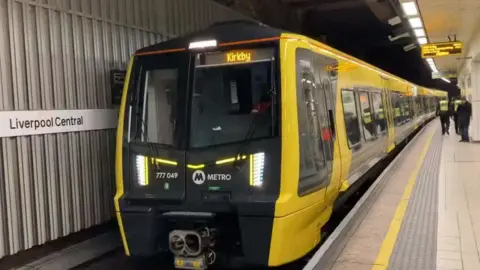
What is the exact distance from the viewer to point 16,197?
5.00 m

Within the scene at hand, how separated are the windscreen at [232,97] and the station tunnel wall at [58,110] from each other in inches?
69.1

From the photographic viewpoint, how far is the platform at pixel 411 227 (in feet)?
14.6

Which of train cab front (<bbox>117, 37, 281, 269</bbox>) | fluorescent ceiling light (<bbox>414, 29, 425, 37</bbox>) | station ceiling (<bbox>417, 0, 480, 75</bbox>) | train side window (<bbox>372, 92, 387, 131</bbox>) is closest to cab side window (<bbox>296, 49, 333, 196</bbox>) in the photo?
train cab front (<bbox>117, 37, 281, 269</bbox>)

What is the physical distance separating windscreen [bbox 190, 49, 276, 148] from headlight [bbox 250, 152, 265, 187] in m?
0.20

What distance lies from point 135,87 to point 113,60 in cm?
157

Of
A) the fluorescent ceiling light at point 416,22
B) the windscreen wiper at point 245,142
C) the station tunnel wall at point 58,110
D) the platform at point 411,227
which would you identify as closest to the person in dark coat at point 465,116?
the fluorescent ceiling light at point 416,22

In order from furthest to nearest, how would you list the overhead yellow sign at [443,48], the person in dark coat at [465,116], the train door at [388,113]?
1. the person in dark coat at [465,116]
2. the overhead yellow sign at [443,48]
3. the train door at [388,113]

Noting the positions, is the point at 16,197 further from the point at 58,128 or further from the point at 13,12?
the point at 13,12

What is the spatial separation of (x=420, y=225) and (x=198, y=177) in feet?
8.80

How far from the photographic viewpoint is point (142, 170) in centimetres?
490

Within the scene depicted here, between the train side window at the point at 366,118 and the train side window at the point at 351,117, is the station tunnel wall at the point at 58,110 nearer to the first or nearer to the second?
the train side window at the point at 351,117

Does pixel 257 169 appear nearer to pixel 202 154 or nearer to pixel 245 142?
pixel 245 142

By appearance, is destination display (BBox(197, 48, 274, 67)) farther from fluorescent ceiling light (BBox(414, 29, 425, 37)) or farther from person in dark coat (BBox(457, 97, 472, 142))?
person in dark coat (BBox(457, 97, 472, 142))

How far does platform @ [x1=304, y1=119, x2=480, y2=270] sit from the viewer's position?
14.6ft
